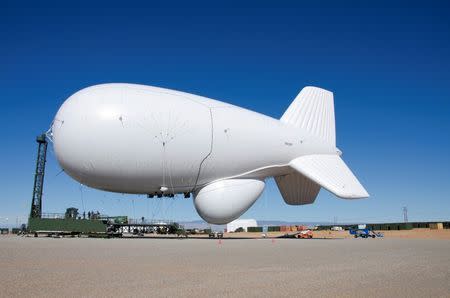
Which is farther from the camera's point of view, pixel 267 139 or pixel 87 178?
pixel 267 139

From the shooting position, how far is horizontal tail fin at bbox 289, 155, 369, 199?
95.9ft

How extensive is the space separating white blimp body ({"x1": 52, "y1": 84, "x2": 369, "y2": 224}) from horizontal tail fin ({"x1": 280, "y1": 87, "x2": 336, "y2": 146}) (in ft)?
0.30

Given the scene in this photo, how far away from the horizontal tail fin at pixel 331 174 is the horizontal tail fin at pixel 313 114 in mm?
2419

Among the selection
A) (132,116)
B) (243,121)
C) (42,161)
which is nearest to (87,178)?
(132,116)

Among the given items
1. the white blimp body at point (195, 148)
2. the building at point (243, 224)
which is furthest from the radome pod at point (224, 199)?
the building at point (243, 224)

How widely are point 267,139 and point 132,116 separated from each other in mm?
10257

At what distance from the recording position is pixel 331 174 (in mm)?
30531

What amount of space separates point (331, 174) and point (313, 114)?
5989 mm

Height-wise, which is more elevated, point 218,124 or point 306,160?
point 218,124

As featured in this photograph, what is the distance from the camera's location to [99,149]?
26.3 meters

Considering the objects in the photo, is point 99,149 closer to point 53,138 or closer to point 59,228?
point 53,138

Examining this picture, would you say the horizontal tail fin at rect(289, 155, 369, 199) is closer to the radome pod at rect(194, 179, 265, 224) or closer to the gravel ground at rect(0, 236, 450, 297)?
the radome pod at rect(194, 179, 265, 224)

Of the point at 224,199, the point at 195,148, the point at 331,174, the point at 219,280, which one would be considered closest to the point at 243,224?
the point at 224,199

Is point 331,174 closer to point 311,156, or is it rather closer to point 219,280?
point 311,156
